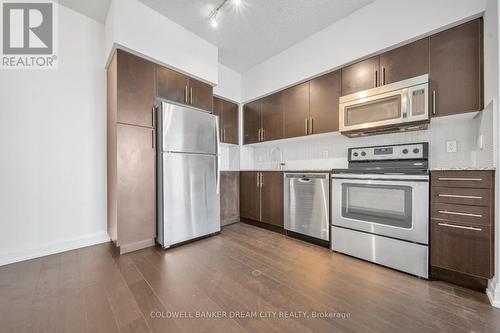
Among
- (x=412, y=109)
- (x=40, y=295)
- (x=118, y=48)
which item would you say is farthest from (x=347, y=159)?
(x=40, y=295)

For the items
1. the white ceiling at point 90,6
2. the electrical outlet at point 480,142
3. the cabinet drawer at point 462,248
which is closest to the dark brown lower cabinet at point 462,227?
the cabinet drawer at point 462,248

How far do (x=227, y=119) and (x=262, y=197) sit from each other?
1.61 m

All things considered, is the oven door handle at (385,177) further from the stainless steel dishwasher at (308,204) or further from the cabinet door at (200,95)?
the cabinet door at (200,95)

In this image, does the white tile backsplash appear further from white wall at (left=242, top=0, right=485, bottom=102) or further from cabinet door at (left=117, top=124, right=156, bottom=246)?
cabinet door at (left=117, top=124, right=156, bottom=246)

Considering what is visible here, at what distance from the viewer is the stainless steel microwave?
1924mm

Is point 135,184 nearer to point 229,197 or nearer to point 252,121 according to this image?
point 229,197

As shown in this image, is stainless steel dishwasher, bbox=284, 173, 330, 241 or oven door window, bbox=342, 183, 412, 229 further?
stainless steel dishwasher, bbox=284, 173, 330, 241

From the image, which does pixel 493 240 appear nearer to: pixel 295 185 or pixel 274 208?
pixel 295 185

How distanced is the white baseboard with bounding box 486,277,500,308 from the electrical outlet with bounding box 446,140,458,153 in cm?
120

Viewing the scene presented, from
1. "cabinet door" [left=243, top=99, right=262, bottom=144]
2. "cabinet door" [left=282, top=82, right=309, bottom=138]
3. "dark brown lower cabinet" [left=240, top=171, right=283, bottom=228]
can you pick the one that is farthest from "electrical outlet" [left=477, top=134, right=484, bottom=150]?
"cabinet door" [left=243, top=99, right=262, bottom=144]

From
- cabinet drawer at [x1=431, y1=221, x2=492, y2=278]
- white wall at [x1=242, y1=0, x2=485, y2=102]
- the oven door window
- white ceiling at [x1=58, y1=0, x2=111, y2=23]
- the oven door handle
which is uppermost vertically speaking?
white ceiling at [x1=58, y1=0, x2=111, y2=23]

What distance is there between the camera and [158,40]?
98.8 inches

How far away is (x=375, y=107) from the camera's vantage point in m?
2.21

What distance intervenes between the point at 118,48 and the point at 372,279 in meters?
3.51
